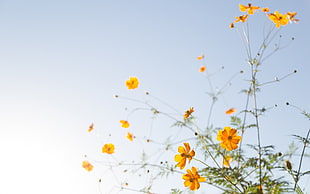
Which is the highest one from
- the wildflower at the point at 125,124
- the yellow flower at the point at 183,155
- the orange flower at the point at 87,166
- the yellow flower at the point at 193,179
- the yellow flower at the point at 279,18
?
the yellow flower at the point at 279,18

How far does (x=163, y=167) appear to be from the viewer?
6.79 feet

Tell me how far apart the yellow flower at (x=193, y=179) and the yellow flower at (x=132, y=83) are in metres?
1.26

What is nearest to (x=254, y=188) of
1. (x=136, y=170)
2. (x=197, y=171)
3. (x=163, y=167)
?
(x=197, y=171)

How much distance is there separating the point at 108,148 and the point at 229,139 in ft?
4.85

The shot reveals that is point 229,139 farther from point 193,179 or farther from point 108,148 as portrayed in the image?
point 108,148

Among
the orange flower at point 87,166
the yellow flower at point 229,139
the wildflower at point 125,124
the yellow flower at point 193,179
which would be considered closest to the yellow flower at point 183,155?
the yellow flower at point 193,179

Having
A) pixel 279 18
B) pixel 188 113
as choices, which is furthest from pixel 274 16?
pixel 188 113

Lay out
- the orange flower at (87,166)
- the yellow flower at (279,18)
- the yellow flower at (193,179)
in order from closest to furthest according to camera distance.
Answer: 1. the yellow flower at (193,179)
2. the yellow flower at (279,18)
3. the orange flower at (87,166)

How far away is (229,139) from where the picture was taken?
162 centimetres

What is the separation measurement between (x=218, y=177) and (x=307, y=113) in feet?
2.40

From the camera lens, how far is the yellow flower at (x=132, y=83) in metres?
2.61

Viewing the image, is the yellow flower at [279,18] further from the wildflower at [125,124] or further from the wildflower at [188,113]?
the wildflower at [125,124]

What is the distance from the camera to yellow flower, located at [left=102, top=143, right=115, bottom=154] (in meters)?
2.66

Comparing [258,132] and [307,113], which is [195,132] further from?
[307,113]
